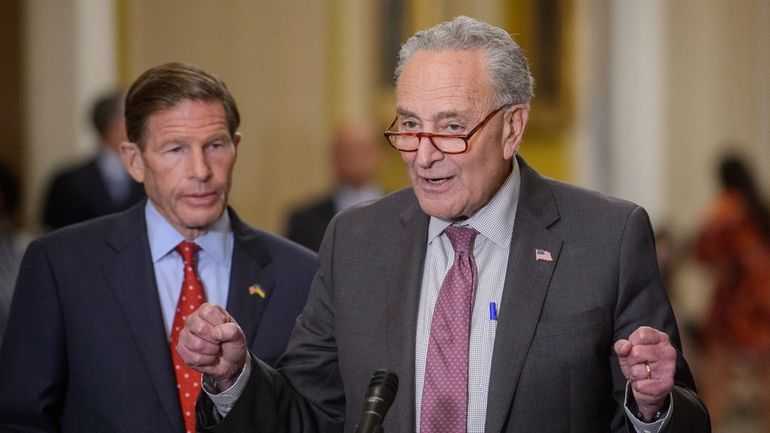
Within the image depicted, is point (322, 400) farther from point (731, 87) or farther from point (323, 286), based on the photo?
point (731, 87)

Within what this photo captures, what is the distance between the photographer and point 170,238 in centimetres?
350

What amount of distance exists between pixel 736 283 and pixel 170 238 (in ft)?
21.7

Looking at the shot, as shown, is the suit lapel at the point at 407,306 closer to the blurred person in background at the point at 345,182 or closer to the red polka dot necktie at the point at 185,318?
the red polka dot necktie at the point at 185,318

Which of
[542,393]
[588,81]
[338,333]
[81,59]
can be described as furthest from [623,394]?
[588,81]

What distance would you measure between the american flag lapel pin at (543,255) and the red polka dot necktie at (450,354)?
15 centimetres

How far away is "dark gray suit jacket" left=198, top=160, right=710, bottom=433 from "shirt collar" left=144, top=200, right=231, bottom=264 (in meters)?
0.33

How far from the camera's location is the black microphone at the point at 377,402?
245 cm

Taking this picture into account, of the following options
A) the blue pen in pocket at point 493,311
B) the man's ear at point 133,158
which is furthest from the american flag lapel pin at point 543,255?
the man's ear at point 133,158

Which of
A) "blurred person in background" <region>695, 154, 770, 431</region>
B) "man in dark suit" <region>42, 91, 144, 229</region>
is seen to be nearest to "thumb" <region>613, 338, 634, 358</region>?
"man in dark suit" <region>42, 91, 144, 229</region>

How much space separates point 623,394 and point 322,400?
0.71m

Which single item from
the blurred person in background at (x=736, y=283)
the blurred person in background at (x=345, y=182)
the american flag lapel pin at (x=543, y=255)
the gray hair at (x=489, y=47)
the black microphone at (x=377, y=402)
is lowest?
the blurred person in background at (x=736, y=283)

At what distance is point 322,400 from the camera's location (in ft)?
10.7

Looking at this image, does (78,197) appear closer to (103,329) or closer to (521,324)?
(103,329)

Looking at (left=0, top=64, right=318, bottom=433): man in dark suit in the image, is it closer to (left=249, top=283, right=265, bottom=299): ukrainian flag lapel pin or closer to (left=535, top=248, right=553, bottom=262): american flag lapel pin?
(left=249, top=283, right=265, bottom=299): ukrainian flag lapel pin
